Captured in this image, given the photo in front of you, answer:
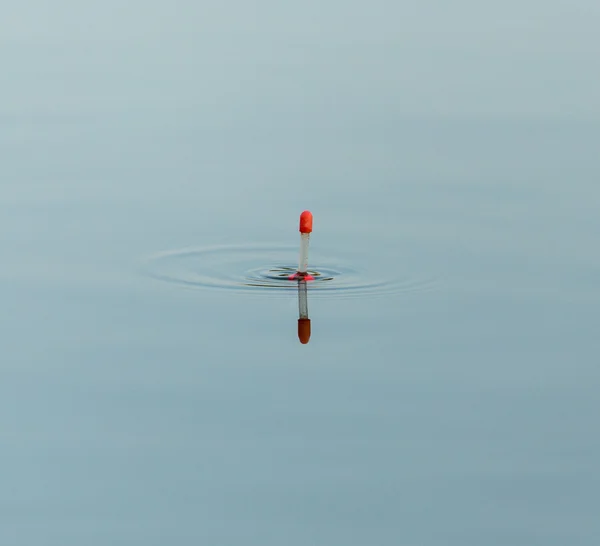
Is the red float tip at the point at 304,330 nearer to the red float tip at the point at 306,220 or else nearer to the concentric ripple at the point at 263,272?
the concentric ripple at the point at 263,272

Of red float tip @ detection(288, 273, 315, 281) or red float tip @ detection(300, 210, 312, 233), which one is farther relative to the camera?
red float tip @ detection(288, 273, 315, 281)

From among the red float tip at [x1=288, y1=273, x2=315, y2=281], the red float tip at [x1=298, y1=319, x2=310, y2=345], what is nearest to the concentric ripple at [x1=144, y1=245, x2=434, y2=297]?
the red float tip at [x1=288, y1=273, x2=315, y2=281]

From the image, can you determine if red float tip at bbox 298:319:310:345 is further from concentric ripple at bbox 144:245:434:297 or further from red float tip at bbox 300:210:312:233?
red float tip at bbox 300:210:312:233

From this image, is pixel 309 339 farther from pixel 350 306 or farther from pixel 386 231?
pixel 386 231

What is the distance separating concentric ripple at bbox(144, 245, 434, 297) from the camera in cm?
1344

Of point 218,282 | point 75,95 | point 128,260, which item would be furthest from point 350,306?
point 75,95

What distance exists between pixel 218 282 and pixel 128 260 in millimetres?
1122

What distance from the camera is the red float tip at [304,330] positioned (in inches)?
472

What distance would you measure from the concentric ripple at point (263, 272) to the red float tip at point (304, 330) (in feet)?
2.69

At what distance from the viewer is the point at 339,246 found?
1474 cm

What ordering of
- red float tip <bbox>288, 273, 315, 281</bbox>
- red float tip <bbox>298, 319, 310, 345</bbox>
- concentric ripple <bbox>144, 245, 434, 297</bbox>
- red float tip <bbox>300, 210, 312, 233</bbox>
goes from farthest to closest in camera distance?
red float tip <bbox>288, 273, 315, 281</bbox>, concentric ripple <bbox>144, 245, 434, 297</bbox>, red float tip <bbox>300, 210, 312, 233</bbox>, red float tip <bbox>298, 319, 310, 345</bbox>

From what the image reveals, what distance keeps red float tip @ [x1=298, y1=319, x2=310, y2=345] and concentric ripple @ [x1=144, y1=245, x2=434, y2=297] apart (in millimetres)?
819

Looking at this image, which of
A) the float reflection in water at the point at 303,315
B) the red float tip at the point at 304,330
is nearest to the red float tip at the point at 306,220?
the float reflection in water at the point at 303,315

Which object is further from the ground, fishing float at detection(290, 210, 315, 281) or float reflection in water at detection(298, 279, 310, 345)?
fishing float at detection(290, 210, 315, 281)
